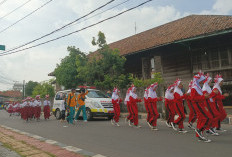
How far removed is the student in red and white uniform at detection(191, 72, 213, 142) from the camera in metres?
5.59

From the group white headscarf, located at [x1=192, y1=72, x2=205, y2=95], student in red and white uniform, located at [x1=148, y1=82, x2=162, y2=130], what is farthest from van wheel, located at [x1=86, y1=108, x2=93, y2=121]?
white headscarf, located at [x1=192, y1=72, x2=205, y2=95]

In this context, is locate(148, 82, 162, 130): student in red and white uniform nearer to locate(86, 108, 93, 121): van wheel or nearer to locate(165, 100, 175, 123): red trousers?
locate(165, 100, 175, 123): red trousers

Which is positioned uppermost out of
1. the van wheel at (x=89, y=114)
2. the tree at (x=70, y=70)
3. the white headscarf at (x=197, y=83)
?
the tree at (x=70, y=70)

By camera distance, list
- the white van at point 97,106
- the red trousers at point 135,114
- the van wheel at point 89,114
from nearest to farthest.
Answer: the red trousers at point 135,114 < the white van at point 97,106 < the van wheel at point 89,114

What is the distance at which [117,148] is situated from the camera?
5203 millimetres

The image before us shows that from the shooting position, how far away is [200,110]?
5.70 metres

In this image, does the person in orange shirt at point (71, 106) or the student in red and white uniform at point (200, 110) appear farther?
the person in orange shirt at point (71, 106)

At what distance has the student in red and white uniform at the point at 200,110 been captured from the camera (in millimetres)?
5586

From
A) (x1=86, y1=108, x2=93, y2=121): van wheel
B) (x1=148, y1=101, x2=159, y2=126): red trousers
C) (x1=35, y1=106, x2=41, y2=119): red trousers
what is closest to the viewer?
(x1=148, y1=101, x2=159, y2=126): red trousers

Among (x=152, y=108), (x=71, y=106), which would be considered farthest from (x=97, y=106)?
(x=152, y=108)

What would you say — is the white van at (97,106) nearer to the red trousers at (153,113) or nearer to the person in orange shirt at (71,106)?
the person in orange shirt at (71,106)

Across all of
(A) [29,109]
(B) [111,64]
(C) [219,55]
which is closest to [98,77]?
(B) [111,64]

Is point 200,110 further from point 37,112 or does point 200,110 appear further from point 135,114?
point 37,112

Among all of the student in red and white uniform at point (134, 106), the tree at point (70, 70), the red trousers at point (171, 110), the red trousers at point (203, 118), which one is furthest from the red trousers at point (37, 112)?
the red trousers at point (203, 118)
